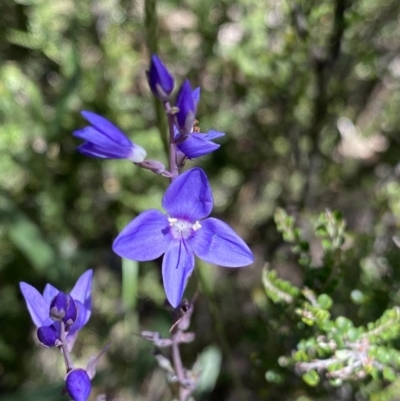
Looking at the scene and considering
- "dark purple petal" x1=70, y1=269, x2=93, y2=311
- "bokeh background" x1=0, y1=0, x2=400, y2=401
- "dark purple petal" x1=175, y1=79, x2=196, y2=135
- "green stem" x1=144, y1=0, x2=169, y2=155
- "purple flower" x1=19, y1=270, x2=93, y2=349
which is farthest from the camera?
"bokeh background" x1=0, y1=0, x2=400, y2=401

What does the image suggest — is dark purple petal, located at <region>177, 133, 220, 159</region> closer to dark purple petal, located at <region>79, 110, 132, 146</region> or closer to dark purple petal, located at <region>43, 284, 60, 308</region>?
dark purple petal, located at <region>79, 110, 132, 146</region>

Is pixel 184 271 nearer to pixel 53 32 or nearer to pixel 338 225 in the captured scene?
pixel 338 225

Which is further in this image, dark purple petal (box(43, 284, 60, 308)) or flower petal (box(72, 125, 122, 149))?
dark purple petal (box(43, 284, 60, 308))

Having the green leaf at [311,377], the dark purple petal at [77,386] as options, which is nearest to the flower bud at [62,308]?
the dark purple petal at [77,386]

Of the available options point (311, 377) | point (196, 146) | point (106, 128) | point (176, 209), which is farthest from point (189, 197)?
point (311, 377)

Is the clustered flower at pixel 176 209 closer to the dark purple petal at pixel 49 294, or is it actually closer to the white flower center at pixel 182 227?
the white flower center at pixel 182 227

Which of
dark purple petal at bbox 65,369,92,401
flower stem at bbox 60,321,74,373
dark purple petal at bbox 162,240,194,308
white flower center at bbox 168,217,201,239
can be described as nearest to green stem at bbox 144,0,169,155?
white flower center at bbox 168,217,201,239

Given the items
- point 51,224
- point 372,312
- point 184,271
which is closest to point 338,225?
point 372,312

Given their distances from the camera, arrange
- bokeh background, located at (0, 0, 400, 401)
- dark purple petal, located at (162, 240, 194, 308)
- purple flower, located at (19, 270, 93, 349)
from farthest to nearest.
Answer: bokeh background, located at (0, 0, 400, 401) → purple flower, located at (19, 270, 93, 349) → dark purple petal, located at (162, 240, 194, 308)
